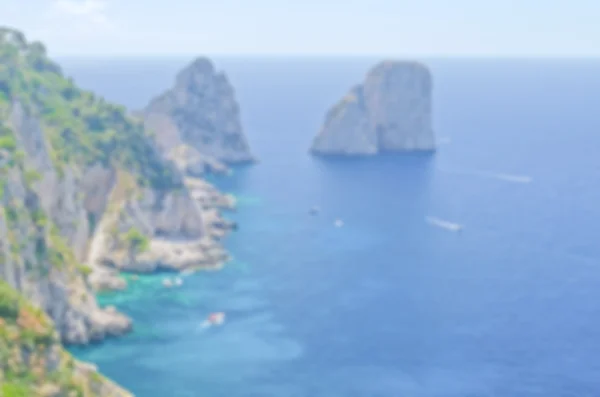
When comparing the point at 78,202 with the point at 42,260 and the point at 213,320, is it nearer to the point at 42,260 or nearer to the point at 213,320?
the point at 42,260

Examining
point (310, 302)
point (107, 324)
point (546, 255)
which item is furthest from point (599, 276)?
point (107, 324)

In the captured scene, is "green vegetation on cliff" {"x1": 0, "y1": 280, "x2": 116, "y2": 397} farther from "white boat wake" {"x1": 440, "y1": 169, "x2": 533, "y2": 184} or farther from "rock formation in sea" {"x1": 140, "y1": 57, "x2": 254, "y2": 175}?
"white boat wake" {"x1": 440, "y1": 169, "x2": 533, "y2": 184}

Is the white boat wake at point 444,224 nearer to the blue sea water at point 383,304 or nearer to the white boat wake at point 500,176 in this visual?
the blue sea water at point 383,304

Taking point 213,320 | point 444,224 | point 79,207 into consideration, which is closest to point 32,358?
point 213,320

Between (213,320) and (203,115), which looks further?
(203,115)

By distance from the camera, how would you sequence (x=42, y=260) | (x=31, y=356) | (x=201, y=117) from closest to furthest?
(x=31, y=356), (x=42, y=260), (x=201, y=117)

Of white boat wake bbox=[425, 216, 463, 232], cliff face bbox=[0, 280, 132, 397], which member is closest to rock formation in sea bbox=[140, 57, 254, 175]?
white boat wake bbox=[425, 216, 463, 232]

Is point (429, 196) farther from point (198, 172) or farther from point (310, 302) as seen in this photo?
point (310, 302)
